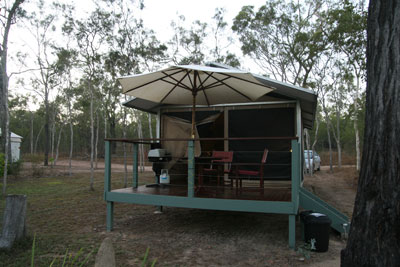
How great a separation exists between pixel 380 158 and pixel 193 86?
3.46m

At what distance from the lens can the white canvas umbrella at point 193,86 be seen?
5.09 meters

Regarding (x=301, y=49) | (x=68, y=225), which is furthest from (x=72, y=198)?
(x=301, y=49)

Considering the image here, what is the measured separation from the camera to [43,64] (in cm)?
1744

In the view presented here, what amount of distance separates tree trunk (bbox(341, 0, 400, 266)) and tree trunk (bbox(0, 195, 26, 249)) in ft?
12.6

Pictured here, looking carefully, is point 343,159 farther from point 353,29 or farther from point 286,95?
point 286,95

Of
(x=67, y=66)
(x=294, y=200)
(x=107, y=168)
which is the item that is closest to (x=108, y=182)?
(x=107, y=168)

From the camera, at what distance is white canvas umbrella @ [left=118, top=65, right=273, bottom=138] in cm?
509

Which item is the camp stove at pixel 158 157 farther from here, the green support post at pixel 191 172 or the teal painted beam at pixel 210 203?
the green support post at pixel 191 172

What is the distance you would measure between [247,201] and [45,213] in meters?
4.28

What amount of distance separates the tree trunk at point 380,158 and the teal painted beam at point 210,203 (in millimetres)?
1571

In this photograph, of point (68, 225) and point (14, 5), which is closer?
point (68, 225)

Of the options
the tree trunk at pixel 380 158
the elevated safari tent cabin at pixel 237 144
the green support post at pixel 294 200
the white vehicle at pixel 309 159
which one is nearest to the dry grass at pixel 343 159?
the white vehicle at pixel 309 159

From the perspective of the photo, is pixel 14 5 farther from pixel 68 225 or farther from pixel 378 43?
pixel 378 43

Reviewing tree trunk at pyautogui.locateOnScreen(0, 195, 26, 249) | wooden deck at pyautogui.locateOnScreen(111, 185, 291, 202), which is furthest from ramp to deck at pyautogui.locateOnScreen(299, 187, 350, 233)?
tree trunk at pyautogui.locateOnScreen(0, 195, 26, 249)
